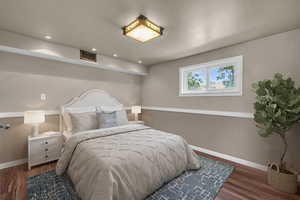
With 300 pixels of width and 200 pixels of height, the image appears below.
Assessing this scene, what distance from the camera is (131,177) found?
1.54 meters

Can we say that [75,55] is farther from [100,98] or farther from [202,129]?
[202,129]

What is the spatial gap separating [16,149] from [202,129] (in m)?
3.81

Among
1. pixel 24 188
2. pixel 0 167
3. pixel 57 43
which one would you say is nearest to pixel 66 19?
pixel 57 43

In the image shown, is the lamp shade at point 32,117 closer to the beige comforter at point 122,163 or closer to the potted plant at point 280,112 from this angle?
the beige comforter at point 122,163

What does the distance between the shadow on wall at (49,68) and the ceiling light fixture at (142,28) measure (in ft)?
6.17

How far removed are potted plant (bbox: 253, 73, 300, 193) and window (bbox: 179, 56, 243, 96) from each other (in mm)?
724

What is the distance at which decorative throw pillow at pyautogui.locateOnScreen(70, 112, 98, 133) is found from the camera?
8.95 feet

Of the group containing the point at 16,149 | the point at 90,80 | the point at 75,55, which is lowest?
the point at 16,149

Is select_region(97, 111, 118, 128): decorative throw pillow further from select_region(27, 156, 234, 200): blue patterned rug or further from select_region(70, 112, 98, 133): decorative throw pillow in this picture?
select_region(27, 156, 234, 200): blue patterned rug

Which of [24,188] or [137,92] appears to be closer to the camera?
[24,188]

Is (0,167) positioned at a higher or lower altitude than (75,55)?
lower

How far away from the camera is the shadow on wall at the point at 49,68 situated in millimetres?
2494

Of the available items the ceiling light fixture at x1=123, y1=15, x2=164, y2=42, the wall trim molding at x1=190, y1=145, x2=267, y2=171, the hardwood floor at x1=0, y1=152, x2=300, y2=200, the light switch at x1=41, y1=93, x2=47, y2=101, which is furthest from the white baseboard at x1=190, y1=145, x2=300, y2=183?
the light switch at x1=41, y1=93, x2=47, y2=101

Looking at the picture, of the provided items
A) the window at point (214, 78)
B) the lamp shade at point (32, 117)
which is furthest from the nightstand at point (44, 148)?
the window at point (214, 78)
